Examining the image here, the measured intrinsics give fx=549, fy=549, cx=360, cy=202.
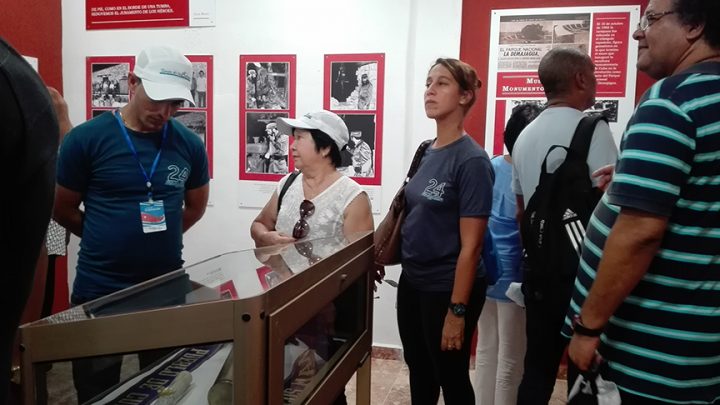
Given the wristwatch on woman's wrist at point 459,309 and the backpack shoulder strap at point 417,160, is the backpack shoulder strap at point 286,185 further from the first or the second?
the wristwatch on woman's wrist at point 459,309

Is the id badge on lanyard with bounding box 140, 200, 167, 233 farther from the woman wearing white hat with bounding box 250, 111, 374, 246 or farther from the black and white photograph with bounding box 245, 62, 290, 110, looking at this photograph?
the black and white photograph with bounding box 245, 62, 290, 110

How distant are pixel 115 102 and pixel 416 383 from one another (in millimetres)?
2862

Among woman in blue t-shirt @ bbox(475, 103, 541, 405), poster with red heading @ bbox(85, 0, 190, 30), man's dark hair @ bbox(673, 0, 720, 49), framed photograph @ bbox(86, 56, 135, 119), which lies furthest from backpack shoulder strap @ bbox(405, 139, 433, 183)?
framed photograph @ bbox(86, 56, 135, 119)

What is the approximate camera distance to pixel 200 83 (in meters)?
3.62

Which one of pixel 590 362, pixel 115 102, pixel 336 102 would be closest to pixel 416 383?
pixel 590 362

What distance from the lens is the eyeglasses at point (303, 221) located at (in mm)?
2137

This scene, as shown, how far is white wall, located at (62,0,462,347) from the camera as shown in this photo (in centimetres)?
328

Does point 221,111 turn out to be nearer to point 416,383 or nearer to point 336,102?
point 336,102

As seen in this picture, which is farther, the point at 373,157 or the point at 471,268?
the point at 373,157

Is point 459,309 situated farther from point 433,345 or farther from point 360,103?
point 360,103

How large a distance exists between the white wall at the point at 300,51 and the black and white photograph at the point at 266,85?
8 centimetres

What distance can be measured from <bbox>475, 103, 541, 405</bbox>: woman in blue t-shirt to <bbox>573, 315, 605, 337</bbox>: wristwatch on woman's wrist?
106 cm

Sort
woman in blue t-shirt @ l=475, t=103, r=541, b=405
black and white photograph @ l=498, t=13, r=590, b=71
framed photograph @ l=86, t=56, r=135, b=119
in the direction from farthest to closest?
1. framed photograph @ l=86, t=56, r=135, b=119
2. black and white photograph @ l=498, t=13, r=590, b=71
3. woman in blue t-shirt @ l=475, t=103, r=541, b=405

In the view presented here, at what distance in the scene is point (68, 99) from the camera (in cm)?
382
